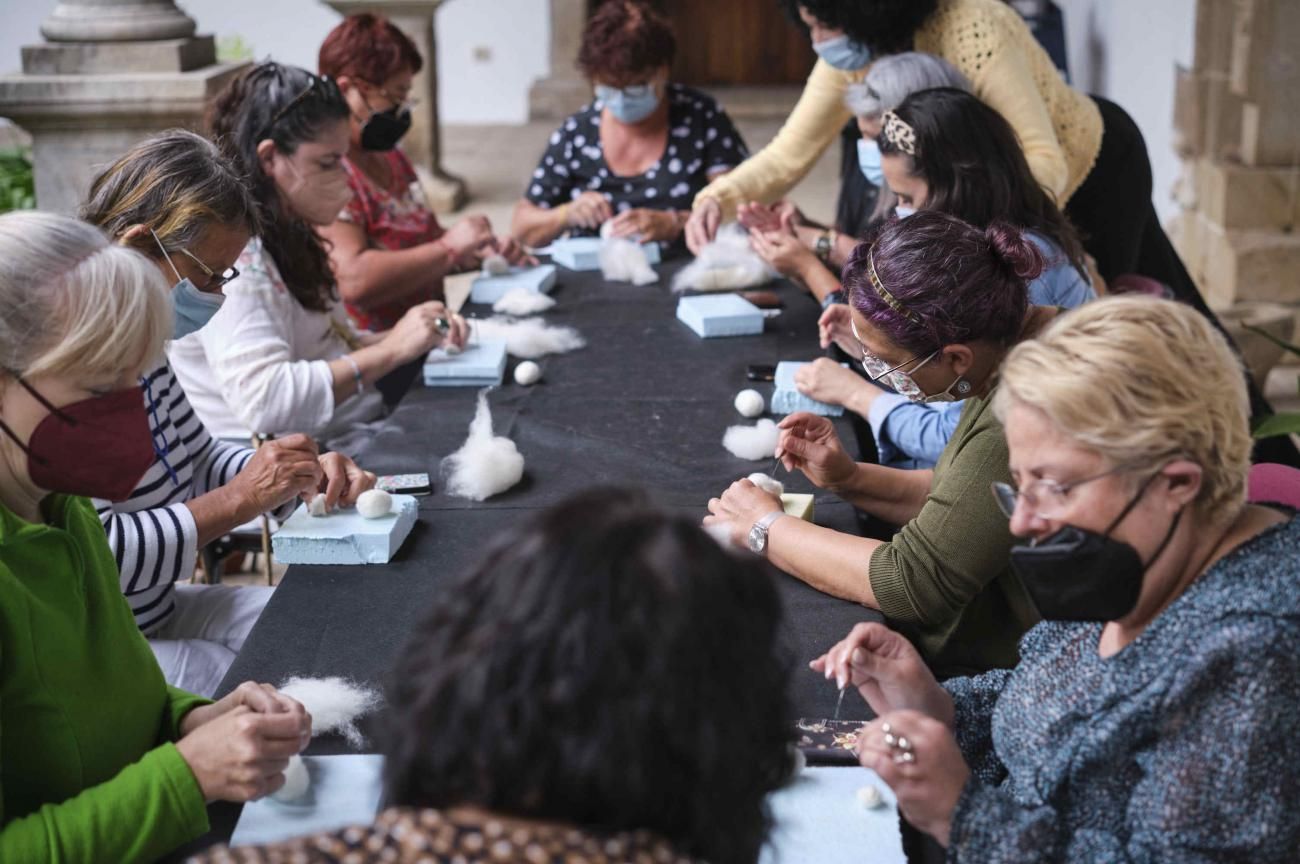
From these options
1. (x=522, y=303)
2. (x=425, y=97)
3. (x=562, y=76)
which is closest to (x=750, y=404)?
(x=522, y=303)

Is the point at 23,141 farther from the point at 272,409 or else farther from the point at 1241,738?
the point at 1241,738

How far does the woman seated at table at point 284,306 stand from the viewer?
3301mm

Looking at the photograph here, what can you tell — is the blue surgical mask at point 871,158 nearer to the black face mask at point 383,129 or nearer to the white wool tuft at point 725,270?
the white wool tuft at point 725,270

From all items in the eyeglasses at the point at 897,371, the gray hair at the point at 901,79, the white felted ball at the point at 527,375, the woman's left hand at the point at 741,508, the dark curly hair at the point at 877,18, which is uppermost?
the dark curly hair at the point at 877,18

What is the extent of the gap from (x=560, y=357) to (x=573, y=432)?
2.11 feet

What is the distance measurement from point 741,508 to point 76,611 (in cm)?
120

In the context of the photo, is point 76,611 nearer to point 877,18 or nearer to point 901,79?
point 901,79

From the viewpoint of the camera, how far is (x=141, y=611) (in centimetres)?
254

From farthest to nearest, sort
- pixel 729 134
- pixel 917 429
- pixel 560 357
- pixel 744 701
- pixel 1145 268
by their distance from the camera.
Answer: pixel 729 134 → pixel 1145 268 → pixel 560 357 → pixel 917 429 → pixel 744 701

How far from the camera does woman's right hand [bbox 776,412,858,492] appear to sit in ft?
8.69

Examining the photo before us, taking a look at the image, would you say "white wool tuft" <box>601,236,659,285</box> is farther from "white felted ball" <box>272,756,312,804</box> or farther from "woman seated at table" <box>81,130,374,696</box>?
"white felted ball" <box>272,756,312,804</box>

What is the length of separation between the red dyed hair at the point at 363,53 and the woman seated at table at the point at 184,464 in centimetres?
167

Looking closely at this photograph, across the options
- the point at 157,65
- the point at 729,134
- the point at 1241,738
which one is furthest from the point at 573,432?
the point at 157,65

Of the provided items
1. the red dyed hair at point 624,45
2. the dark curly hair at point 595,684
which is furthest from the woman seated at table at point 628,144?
the dark curly hair at point 595,684
